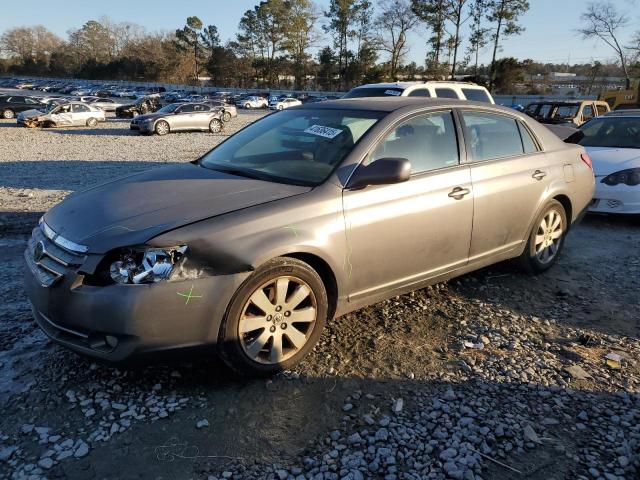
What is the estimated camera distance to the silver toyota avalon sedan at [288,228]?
2.65m

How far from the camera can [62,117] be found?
25078 mm

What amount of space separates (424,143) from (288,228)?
1.44 m

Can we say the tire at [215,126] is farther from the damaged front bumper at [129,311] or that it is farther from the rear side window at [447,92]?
the damaged front bumper at [129,311]

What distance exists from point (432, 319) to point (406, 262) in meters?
0.64

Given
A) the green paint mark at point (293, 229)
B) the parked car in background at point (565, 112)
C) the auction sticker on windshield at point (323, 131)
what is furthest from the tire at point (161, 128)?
the green paint mark at point (293, 229)

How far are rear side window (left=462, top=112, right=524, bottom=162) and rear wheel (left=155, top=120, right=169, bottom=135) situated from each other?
20070 millimetres

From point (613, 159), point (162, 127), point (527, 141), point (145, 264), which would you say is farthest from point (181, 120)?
point (145, 264)

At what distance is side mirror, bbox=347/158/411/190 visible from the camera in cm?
321

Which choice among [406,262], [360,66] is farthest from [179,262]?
[360,66]

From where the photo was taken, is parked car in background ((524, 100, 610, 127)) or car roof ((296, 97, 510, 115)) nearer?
car roof ((296, 97, 510, 115))

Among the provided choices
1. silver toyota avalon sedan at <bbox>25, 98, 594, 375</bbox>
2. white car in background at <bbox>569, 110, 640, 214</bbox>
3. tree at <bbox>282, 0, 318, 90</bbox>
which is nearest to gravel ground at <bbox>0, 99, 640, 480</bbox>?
silver toyota avalon sedan at <bbox>25, 98, 594, 375</bbox>

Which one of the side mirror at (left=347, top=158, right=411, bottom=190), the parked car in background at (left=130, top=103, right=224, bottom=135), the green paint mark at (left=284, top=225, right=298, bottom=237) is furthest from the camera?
the parked car in background at (left=130, top=103, right=224, bottom=135)

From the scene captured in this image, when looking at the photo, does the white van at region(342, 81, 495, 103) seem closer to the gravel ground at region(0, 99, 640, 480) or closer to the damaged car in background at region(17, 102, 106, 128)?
the gravel ground at region(0, 99, 640, 480)

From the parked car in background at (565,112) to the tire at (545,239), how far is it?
11204 millimetres
